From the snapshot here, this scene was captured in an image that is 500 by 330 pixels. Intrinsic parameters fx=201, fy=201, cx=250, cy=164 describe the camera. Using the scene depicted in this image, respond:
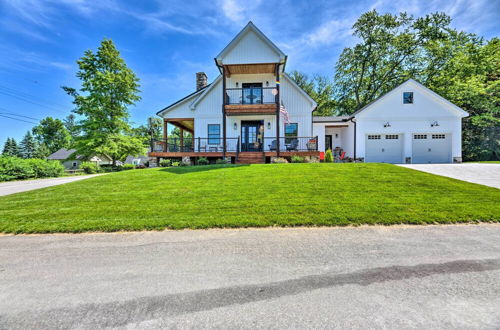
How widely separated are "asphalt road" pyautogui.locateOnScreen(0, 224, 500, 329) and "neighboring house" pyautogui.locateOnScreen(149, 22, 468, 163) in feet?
32.9

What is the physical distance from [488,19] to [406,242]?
27.1 metres

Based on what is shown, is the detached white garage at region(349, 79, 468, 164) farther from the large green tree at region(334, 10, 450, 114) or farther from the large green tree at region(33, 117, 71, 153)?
the large green tree at region(33, 117, 71, 153)

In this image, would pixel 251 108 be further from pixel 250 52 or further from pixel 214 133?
pixel 214 133

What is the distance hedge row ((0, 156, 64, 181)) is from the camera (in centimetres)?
1465

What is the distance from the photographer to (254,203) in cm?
562

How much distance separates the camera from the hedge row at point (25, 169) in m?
14.6

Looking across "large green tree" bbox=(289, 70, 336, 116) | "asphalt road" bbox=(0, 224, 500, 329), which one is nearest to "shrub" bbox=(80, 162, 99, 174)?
"asphalt road" bbox=(0, 224, 500, 329)

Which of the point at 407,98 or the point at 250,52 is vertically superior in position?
the point at 250,52

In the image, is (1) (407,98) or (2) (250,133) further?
(1) (407,98)

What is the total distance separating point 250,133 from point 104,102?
58.4 ft

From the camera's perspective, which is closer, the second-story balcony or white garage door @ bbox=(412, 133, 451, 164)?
the second-story balcony

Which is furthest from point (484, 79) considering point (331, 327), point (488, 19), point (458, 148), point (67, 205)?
point (67, 205)

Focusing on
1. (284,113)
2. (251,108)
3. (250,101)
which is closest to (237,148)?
(251,108)

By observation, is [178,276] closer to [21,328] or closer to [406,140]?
[21,328]
